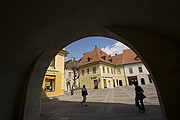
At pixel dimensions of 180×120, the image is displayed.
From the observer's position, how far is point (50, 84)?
700 inches

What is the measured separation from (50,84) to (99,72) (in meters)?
17.4

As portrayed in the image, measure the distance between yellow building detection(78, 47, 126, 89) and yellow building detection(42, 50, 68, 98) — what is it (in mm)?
15468

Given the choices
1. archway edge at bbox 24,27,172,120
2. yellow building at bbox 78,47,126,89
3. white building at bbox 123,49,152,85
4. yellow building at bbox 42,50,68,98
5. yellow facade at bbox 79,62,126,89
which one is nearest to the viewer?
archway edge at bbox 24,27,172,120

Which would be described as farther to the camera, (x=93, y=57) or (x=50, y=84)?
(x=93, y=57)

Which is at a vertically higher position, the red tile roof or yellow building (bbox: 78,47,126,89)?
the red tile roof

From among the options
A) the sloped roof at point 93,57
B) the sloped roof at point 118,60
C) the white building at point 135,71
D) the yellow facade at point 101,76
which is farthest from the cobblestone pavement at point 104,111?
the sloped roof at point 118,60

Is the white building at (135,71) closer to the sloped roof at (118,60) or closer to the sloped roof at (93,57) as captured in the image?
the sloped roof at (118,60)

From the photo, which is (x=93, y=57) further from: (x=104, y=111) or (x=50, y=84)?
(x=104, y=111)

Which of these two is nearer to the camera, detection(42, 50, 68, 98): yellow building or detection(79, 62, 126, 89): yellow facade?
detection(42, 50, 68, 98): yellow building

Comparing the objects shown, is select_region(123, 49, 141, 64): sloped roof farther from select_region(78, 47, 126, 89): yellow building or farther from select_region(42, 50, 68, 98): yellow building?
select_region(42, 50, 68, 98): yellow building

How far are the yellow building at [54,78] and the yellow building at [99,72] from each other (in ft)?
50.7

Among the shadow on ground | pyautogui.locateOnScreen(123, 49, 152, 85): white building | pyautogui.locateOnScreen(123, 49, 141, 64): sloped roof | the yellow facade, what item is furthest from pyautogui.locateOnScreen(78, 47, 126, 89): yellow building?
the shadow on ground

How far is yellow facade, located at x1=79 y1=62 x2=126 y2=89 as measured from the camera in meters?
32.8

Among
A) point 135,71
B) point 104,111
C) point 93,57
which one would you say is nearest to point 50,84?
point 104,111
